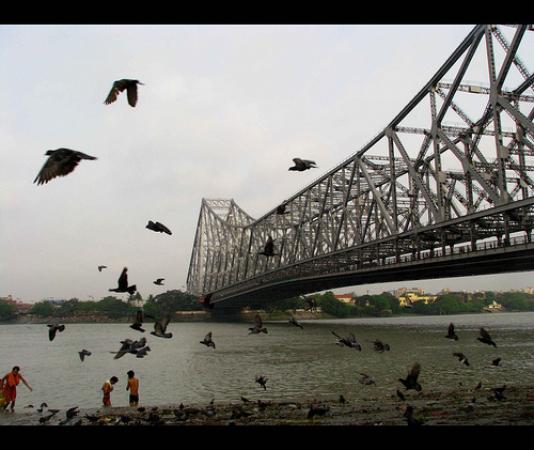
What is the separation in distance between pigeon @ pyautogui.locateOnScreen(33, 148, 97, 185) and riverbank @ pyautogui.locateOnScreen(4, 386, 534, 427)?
5930 mm

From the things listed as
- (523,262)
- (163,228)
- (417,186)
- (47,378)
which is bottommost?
(47,378)

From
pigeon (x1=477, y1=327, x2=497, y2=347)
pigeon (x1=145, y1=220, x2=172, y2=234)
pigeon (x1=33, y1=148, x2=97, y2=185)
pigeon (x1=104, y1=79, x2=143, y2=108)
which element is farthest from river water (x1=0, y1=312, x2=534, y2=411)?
pigeon (x1=33, y1=148, x2=97, y2=185)

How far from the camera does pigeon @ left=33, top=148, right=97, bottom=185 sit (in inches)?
185

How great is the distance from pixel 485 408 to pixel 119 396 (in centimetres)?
1130

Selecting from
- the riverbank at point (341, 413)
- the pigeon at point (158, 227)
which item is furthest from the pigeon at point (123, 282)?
the riverbank at point (341, 413)

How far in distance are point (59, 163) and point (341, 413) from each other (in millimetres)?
9048

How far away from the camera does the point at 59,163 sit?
481 cm

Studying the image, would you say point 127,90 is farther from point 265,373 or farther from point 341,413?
point 265,373

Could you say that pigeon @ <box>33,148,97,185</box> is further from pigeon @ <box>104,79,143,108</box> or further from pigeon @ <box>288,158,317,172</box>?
pigeon @ <box>288,158,317,172</box>

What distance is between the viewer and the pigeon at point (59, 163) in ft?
15.4
